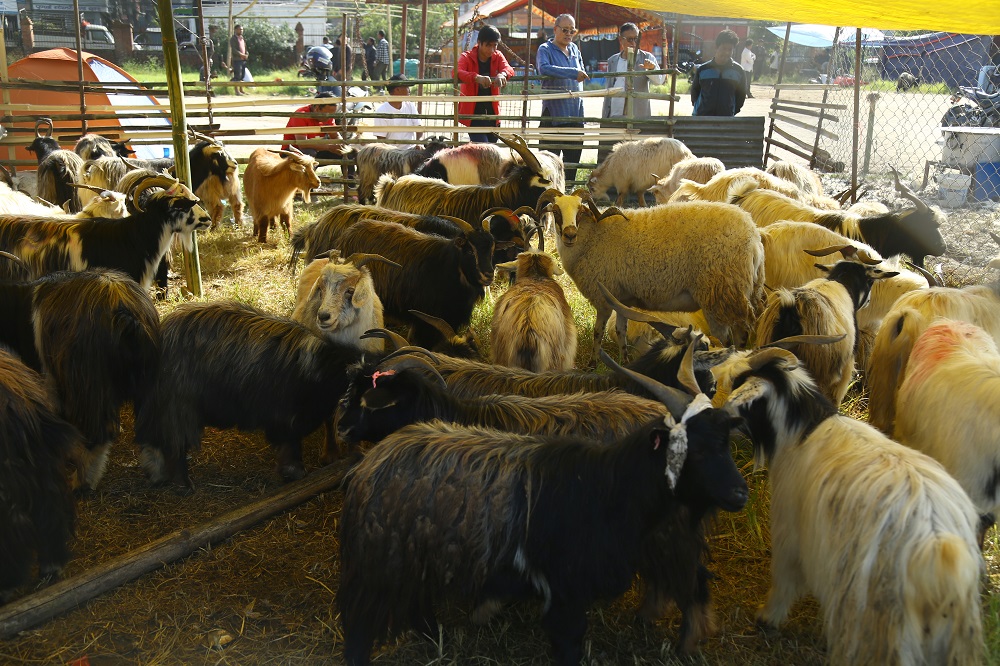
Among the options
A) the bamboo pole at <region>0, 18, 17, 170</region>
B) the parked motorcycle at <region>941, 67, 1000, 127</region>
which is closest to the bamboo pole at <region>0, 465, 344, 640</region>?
the bamboo pole at <region>0, 18, 17, 170</region>

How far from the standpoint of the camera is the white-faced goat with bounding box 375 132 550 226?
311 inches

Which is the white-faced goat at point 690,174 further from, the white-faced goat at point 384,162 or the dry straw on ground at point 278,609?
the dry straw on ground at point 278,609

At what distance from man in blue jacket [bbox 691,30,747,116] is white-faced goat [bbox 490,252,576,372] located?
8079 millimetres

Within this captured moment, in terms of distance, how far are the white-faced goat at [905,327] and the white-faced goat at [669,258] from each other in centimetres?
126

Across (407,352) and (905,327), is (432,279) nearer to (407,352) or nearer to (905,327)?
(407,352)

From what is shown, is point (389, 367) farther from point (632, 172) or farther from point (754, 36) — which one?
point (754, 36)

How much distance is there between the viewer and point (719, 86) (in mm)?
12586

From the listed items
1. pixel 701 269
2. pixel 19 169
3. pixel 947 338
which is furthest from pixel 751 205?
pixel 19 169

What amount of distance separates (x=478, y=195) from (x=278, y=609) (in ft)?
17.3

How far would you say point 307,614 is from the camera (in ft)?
11.3

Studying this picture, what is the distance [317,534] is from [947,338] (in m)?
3.28

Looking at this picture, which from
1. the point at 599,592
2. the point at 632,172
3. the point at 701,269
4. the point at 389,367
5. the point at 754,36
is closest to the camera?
the point at 599,592

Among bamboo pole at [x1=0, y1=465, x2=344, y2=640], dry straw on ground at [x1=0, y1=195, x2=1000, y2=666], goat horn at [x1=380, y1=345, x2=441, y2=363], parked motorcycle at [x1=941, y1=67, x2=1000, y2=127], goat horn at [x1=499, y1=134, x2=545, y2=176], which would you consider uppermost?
parked motorcycle at [x1=941, y1=67, x2=1000, y2=127]

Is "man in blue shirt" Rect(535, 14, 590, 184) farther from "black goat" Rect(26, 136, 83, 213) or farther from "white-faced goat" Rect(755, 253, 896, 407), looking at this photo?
"white-faced goat" Rect(755, 253, 896, 407)
